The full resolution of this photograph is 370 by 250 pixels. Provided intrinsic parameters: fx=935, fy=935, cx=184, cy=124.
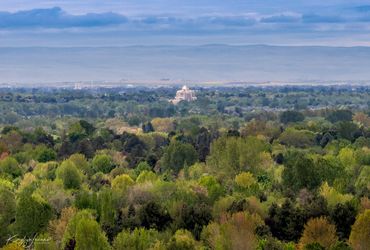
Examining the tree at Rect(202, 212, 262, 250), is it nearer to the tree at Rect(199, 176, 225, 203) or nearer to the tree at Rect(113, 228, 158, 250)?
the tree at Rect(113, 228, 158, 250)

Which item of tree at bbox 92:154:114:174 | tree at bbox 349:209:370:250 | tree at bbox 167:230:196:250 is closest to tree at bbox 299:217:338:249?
tree at bbox 349:209:370:250

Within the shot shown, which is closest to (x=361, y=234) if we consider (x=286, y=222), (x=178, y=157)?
(x=286, y=222)

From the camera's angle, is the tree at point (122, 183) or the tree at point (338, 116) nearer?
the tree at point (122, 183)

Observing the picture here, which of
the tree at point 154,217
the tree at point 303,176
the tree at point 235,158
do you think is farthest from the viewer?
the tree at point 235,158

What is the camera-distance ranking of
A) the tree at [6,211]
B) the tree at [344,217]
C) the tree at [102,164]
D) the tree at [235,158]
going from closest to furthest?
the tree at [344,217], the tree at [6,211], the tree at [235,158], the tree at [102,164]

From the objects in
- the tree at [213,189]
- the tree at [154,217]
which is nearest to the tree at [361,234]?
the tree at [154,217]

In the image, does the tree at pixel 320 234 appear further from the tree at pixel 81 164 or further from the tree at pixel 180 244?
the tree at pixel 81 164

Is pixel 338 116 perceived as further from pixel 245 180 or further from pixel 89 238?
pixel 89 238

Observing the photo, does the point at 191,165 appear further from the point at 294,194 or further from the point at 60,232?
the point at 60,232
